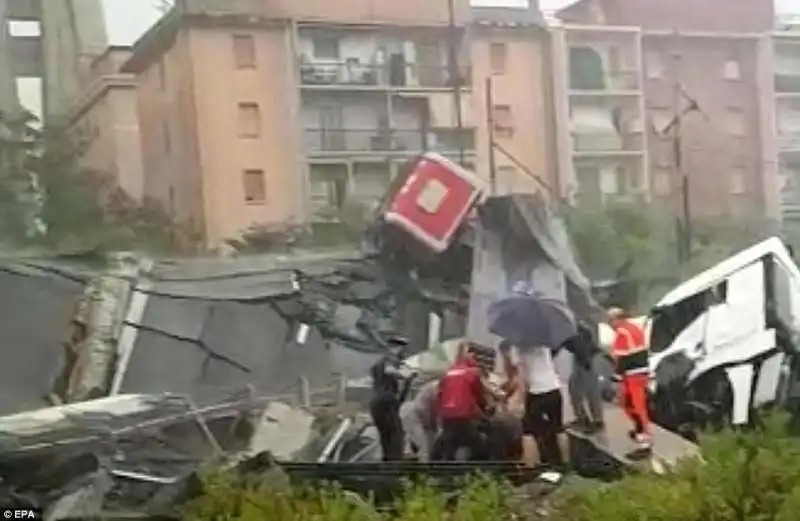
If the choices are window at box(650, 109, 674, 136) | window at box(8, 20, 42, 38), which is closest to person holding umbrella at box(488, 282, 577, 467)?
window at box(650, 109, 674, 136)

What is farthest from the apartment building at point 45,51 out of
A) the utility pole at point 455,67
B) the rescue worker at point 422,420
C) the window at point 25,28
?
the rescue worker at point 422,420

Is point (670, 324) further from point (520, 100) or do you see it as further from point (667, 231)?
point (520, 100)

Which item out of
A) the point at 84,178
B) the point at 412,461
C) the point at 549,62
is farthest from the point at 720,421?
the point at 84,178

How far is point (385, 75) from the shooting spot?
2844 mm

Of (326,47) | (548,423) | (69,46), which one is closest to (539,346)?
(548,423)

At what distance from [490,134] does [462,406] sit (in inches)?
25.1

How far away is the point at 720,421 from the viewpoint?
277 centimetres

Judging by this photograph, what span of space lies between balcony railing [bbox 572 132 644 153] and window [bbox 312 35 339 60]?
0.60 m

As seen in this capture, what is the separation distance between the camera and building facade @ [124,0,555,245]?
2807 mm

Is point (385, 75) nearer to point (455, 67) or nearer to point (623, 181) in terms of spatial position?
point (455, 67)

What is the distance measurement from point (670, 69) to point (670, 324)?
0.61 m

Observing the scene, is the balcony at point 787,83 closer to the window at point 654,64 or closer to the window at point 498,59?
the window at point 654,64

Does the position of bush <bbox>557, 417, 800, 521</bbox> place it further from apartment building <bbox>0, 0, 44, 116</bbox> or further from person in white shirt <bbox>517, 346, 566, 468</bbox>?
apartment building <bbox>0, 0, 44, 116</bbox>

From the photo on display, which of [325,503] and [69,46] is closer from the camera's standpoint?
[325,503]
